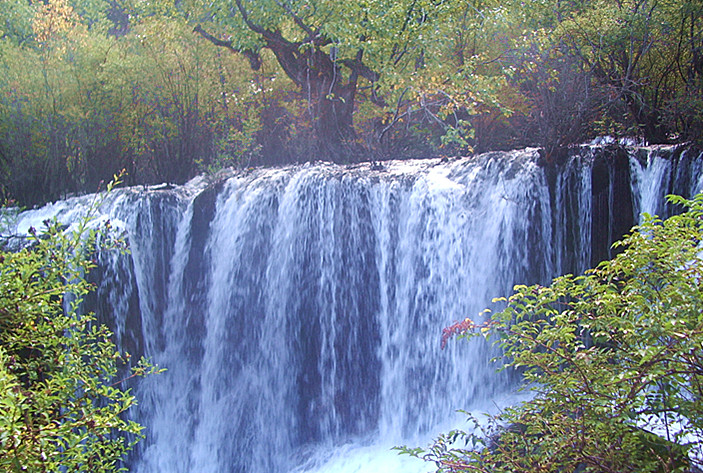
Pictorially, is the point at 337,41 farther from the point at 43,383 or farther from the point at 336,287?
the point at 43,383

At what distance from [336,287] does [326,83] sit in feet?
16.4

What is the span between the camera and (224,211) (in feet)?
29.7

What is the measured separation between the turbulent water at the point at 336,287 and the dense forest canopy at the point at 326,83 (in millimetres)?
1736

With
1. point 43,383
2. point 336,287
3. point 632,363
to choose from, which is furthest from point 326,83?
point 632,363

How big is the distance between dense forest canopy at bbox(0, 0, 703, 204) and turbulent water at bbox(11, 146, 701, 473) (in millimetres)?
1736

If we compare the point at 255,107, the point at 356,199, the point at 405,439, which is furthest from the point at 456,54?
the point at 405,439

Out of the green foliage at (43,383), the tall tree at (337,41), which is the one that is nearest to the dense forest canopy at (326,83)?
the tall tree at (337,41)

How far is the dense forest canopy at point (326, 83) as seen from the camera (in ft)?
31.7

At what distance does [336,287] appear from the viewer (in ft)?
27.5

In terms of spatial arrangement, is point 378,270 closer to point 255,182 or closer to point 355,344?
point 355,344

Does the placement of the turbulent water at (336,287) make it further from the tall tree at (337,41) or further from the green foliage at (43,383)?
the green foliage at (43,383)

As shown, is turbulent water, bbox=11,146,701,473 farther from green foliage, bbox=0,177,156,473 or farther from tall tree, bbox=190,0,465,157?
green foliage, bbox=0,177,156,473

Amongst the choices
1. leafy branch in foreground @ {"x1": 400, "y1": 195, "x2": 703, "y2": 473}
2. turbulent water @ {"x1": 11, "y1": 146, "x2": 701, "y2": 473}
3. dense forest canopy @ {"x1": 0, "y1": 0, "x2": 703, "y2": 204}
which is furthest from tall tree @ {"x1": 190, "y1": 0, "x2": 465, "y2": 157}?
leafy branch in foreground @ {"x1": 400, "y1": 195, "x2": 703, "y2": 473}

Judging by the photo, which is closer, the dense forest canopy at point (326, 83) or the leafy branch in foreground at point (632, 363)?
the leafy branch in foreground at point (632, 363)
